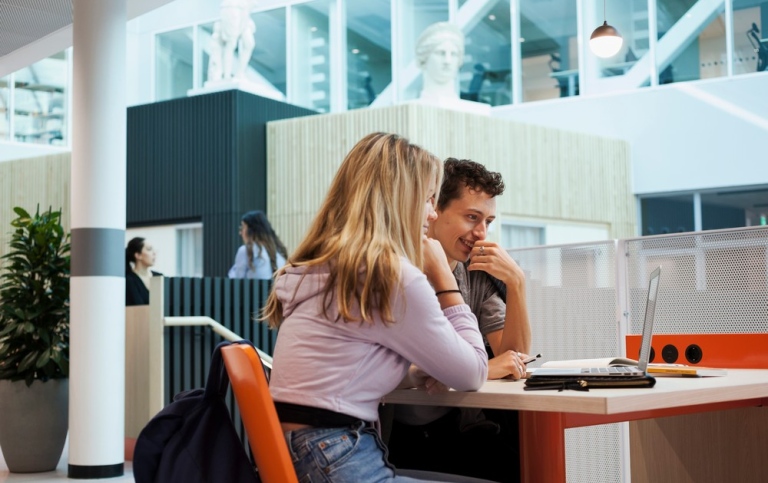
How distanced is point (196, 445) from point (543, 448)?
2.51 ft

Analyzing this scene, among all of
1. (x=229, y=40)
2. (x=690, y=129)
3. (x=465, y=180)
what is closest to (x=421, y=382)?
(x=465, y=180)

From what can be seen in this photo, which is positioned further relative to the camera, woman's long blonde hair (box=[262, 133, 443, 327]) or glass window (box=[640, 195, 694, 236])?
glass window (box=[640, 195, 694, 236])

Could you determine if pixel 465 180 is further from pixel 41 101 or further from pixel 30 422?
pixel 41 101

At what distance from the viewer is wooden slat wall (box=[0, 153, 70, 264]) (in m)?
13.6

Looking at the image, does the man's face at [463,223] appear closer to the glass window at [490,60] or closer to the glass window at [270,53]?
the glass window at [490,60]

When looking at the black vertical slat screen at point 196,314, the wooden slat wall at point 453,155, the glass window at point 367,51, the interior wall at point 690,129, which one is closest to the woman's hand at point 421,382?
the black vertical slat screen at point 196,314

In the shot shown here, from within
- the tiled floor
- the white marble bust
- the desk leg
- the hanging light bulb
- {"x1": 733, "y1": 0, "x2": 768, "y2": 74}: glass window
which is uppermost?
{"x1": 733, "y1": 0, "x2": 768, "y2": 74}: glass window

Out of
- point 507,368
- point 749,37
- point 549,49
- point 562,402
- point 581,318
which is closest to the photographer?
point 562,402

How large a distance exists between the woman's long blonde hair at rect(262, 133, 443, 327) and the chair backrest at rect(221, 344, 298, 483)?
0.19 m

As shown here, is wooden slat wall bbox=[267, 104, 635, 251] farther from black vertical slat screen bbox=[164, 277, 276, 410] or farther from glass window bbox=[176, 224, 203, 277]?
black vertical slat screen bbox=[164, 277, 276, 410]

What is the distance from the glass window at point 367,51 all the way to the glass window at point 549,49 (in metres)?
2.22

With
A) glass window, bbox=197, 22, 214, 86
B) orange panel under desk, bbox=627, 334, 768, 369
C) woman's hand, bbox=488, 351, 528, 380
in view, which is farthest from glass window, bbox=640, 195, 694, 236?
woman's hand, bbox=488, 351, 528, 380

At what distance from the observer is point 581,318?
4.74m

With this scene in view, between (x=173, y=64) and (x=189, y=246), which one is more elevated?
(x=173, y=64)
